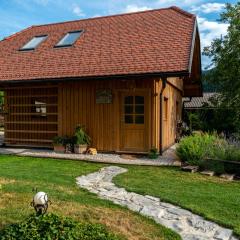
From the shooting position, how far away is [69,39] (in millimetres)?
15469

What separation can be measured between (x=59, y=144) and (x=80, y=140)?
93 cm

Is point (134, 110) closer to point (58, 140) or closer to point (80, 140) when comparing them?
point (80, 140)

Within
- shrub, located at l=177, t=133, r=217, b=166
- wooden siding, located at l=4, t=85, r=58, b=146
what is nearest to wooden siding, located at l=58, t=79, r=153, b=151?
wooden siding, located at l=4, t=85, r=58, b=146

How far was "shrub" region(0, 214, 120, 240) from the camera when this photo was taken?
12.3ft

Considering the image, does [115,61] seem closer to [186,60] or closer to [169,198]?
[186,60]

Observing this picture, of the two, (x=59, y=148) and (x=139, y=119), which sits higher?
(x=139, y=119)

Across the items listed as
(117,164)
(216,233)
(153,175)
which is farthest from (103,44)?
(216,233)

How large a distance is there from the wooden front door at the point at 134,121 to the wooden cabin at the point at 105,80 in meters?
0.03

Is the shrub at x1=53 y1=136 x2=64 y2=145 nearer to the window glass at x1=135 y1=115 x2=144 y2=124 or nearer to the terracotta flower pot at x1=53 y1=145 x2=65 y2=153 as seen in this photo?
the terracotta flower pot at x1=53 y1=145 x2=65 y2=153

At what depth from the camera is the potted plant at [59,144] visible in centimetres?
1289

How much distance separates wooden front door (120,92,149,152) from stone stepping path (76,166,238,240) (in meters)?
4.06

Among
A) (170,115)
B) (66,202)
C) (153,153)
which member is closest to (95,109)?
(153,153)

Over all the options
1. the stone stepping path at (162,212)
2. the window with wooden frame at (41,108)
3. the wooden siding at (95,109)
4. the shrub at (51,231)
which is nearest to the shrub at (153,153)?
the wooden siding at (95,109)

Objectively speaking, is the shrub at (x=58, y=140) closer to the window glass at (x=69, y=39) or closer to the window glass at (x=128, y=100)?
the window glass at (x=128, y=100)
